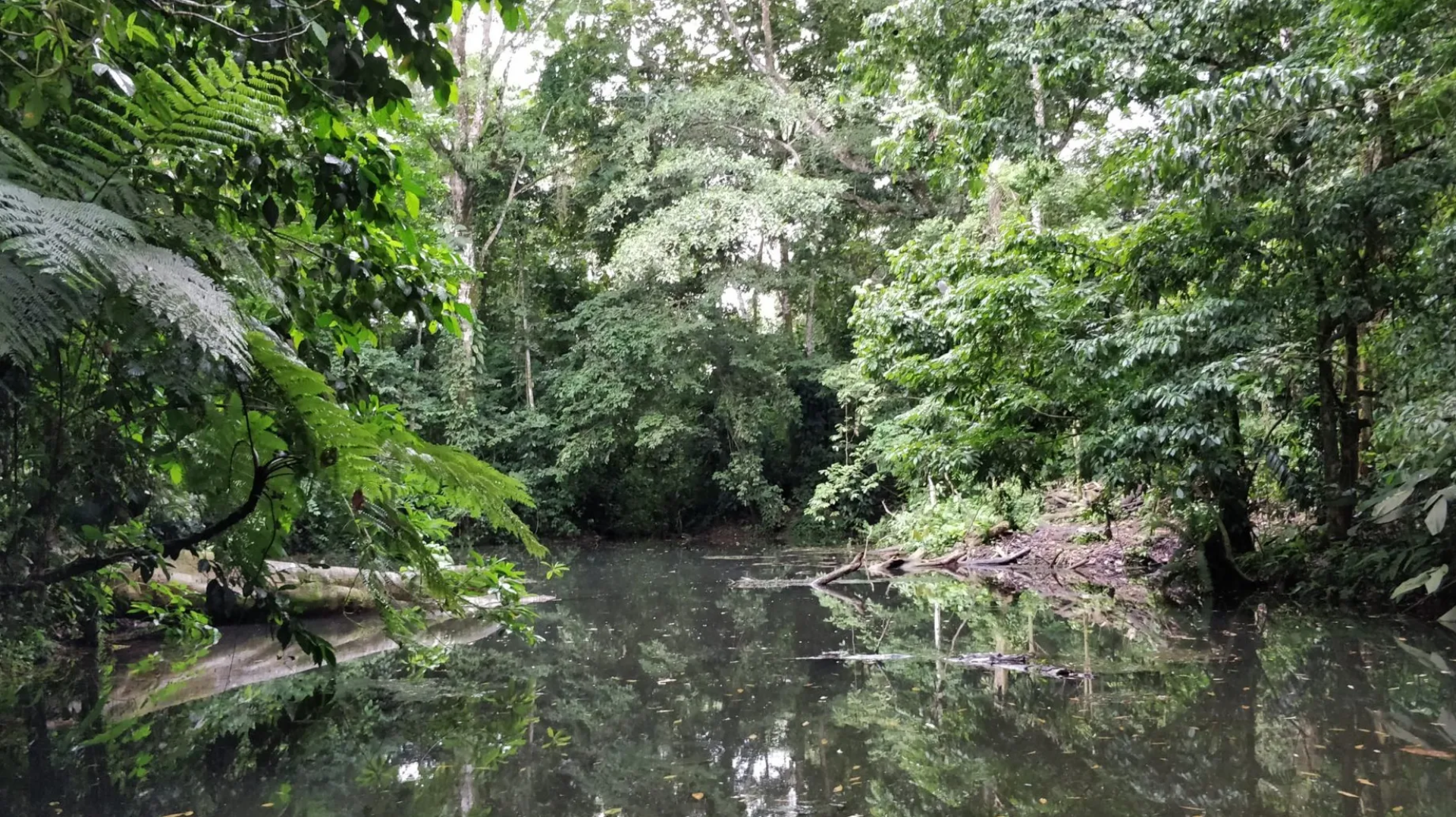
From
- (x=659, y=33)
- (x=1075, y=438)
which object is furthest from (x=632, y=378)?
(x=1075, y=438)

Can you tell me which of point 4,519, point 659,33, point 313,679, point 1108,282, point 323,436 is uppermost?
point 659,33

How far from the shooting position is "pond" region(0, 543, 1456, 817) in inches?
137

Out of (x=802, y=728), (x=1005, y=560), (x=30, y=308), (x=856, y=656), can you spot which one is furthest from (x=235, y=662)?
(x=1005, y=560)

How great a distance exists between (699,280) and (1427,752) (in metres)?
16.5

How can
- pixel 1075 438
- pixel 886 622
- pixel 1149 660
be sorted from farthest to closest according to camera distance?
pixel 1075 438
pixel 886 622
pixel 1149 660

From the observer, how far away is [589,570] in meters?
14.0

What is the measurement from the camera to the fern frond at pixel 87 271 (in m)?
1.29

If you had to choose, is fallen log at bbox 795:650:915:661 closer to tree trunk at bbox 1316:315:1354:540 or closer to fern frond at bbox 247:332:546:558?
tree trunk at bbox 1316:315:1354:540

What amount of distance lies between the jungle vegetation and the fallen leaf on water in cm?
Result: 132

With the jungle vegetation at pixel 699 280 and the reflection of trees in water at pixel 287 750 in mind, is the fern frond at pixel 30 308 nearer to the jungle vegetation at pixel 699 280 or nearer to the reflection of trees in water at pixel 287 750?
the jungle vegetation at pixel 699 280

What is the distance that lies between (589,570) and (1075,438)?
7653 mm

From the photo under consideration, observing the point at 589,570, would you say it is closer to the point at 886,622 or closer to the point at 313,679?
the point at 886,622

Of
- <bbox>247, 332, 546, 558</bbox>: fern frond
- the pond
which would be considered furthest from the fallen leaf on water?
<bbox>247, 332, 546, 558</bbox>: fern frond

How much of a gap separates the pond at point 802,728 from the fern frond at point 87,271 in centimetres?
253
